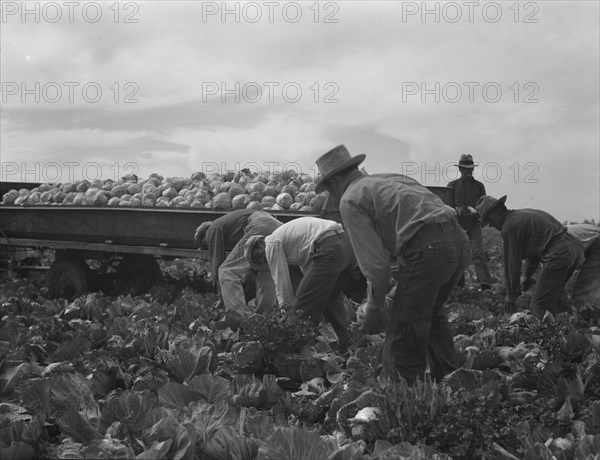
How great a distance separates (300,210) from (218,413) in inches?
235

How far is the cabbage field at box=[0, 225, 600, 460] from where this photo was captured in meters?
3.47

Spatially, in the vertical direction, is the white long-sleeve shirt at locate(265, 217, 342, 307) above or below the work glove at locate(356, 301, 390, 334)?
A: above

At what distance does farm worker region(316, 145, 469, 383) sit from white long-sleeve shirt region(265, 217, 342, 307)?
2169 millimetres

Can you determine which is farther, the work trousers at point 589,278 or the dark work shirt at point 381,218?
the work trousers at point 589,278

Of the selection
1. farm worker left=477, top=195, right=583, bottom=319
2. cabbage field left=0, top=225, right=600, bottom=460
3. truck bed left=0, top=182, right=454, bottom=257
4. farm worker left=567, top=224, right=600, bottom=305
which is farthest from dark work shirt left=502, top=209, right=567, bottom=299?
truck bed left=0, top=182, right=454, bottom=257

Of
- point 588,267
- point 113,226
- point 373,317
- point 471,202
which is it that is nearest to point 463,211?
point 471,202

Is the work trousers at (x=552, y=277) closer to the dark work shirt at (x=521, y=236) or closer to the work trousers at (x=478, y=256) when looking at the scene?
the dark work shirt at (x=521, y=236)

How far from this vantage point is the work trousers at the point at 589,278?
934 centimetres

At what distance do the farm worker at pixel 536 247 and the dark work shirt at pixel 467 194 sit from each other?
2291 mm

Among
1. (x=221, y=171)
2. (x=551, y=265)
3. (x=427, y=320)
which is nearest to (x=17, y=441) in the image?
(x=427, y=320)

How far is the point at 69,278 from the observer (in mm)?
11414

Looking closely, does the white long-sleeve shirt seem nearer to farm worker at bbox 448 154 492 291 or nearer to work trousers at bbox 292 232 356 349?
work trousers at bbox 292 232 356 349

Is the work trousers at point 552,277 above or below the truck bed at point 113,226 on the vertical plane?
below

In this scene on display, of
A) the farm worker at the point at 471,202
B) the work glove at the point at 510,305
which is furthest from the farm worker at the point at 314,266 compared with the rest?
the farm worker at the point at 471,202
